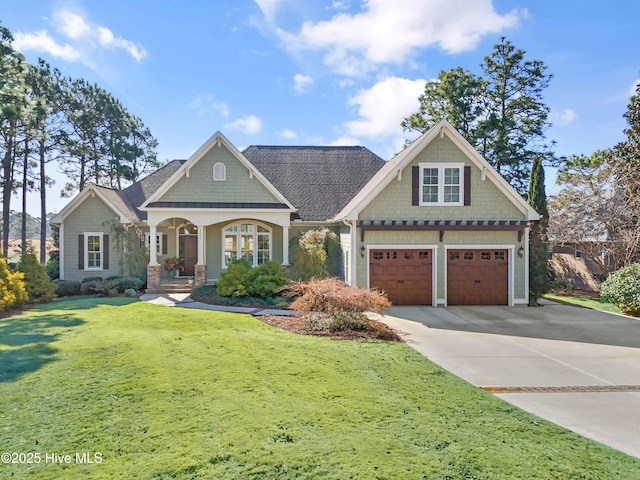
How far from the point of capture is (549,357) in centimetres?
885

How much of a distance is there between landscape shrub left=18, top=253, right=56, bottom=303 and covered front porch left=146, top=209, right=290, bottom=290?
12.2 ft

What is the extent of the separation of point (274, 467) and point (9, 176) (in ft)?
114

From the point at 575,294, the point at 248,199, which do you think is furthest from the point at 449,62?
the point at 248,199

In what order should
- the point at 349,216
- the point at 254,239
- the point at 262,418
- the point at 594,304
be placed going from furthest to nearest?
the point at 254,239 < the point at 594,304 < the point at 349,216 < the point at 262,418

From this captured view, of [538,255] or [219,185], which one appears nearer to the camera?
[538,255]

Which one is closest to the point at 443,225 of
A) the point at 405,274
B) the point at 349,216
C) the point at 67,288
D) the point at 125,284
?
the point at 405,274

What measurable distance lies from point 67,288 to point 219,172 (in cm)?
839

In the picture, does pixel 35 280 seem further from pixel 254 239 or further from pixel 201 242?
pixel 254 239

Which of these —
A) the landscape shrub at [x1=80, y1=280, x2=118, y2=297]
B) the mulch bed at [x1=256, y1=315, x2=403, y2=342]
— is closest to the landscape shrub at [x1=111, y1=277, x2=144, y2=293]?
the landscape shrub at [x1=80, y1=280, x2=118, y2=297]

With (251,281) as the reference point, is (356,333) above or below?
below

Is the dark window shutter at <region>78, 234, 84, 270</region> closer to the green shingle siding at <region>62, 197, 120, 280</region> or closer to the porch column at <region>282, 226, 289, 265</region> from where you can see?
the green shingle siding at <region>62, 197, 120, 280</region>

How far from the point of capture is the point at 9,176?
2942 cm

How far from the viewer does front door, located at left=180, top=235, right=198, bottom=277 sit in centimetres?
2066

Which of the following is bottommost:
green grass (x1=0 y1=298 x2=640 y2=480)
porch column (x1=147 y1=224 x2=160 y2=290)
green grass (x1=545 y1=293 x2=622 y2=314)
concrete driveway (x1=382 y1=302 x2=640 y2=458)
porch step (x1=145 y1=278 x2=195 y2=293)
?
green grass (x1=545 y1=293 x2=622 y2=314)
